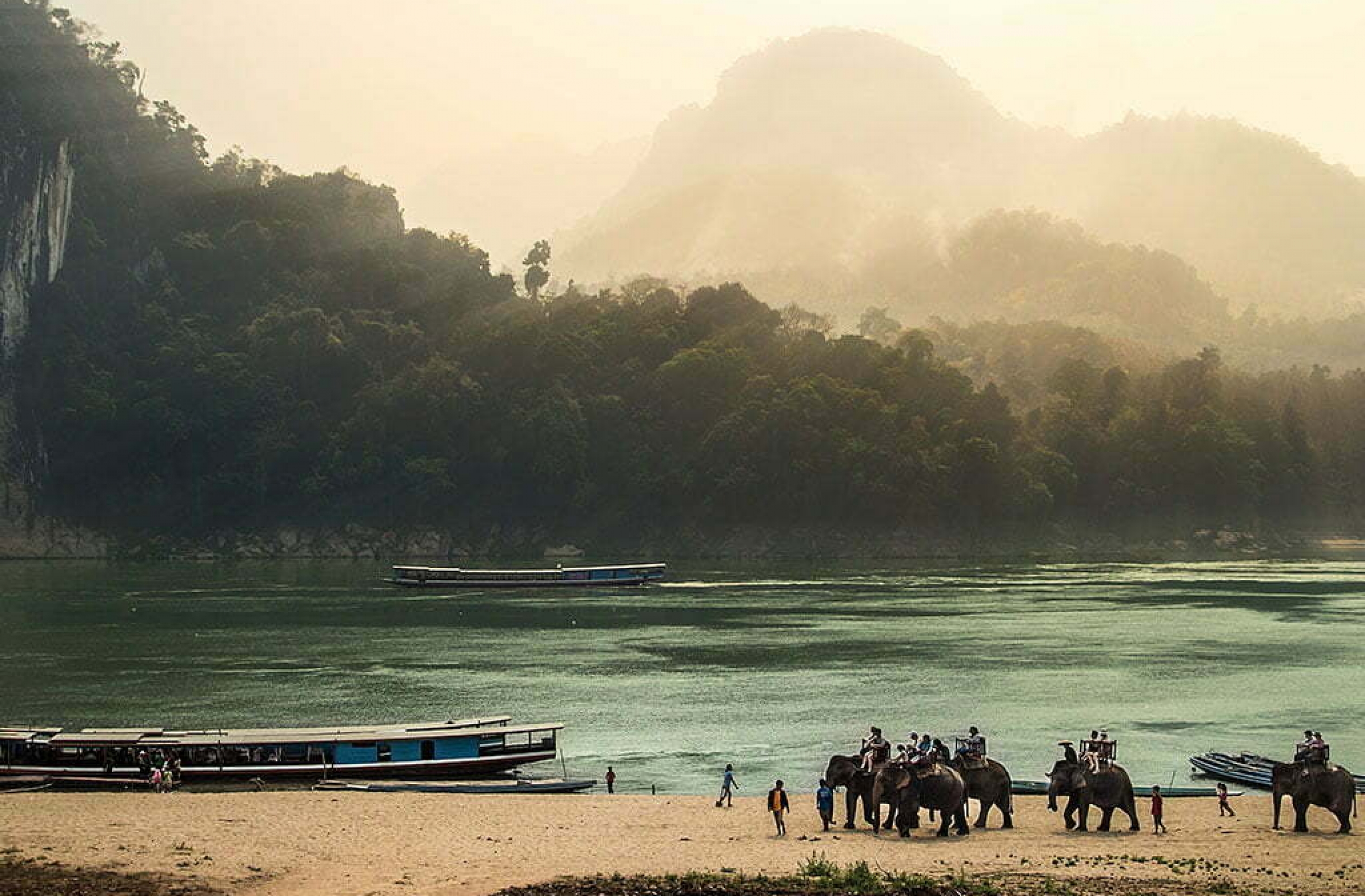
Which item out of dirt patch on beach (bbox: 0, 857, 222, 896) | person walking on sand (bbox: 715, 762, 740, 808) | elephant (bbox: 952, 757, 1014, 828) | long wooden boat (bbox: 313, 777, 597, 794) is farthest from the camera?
long wooden boat (bbox: 313, 777, 597, 794)

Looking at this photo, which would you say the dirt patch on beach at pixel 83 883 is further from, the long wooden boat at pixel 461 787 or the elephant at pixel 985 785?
the elephant at pixel 985 785

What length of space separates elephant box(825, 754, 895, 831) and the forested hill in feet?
383

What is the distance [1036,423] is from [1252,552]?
26.3m

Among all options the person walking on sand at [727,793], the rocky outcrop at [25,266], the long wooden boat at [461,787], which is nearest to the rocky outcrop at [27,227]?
the rocky outcrop at [25,266]

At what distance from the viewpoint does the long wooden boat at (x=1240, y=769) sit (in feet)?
144

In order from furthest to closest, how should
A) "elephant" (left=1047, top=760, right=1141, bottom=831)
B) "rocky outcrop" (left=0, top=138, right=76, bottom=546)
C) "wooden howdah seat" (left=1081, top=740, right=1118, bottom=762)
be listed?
"rocky outcrop" (left=0, top=138, right=76, bottom=546) < "wooden howdah seat" (left=1081, top=740, right=1118, bottom=762) < "elephant" (left=1047, top=760, right=1141, bottom=831)

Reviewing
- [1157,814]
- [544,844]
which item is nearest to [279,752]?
[544,844]

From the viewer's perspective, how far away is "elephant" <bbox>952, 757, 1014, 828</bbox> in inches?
1478

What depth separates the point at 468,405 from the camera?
16375 centimetres

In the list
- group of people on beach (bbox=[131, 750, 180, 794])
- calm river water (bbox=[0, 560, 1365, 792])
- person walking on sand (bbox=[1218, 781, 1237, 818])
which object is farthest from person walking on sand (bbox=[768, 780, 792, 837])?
group of people on beach (bbox=[131, 750, 180, 794])

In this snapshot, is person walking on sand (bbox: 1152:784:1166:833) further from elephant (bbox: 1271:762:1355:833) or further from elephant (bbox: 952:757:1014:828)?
elephant (bbox: 952:757:1014:828)

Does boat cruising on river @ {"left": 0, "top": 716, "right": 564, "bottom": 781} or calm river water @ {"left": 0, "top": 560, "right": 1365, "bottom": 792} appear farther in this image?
calm river water @ {"left": 0, "top": 560, "right": 1365, "bottom": 792}

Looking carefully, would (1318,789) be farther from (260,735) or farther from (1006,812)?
(260,735)

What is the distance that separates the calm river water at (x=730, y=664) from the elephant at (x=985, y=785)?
941 cm
